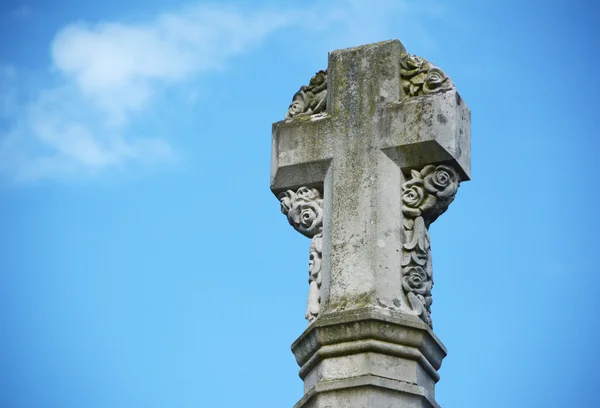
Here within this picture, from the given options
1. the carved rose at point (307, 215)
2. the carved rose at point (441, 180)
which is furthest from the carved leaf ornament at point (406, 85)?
the carved rose at point (307, 215)

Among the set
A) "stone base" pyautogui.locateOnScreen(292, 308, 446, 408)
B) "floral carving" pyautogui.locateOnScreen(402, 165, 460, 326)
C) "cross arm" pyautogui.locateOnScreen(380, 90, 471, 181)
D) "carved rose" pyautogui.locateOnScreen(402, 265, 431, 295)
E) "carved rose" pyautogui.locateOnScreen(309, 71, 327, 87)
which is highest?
"carved rose" pyautogui.locateOnScreen(309, 71, 327, 87)

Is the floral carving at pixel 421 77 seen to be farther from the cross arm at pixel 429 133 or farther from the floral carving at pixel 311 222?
the floral carving at pixel 311 222

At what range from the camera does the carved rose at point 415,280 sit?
12648 millimetres

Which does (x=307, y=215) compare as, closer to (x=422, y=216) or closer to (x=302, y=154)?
(x=302, y=154)

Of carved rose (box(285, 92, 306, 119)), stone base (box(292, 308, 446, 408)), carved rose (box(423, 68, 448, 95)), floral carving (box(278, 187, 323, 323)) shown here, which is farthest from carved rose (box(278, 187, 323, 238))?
carved rose (box(423, 68, 448, 95))

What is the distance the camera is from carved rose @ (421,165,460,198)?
1290 centimetres

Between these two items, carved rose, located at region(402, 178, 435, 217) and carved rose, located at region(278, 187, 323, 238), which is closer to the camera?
carved rose, located at region(402, 178, 435, 217)

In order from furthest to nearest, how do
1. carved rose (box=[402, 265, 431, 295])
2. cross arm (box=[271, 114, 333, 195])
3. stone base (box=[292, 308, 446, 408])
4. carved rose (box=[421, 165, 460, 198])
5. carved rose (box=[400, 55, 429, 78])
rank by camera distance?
carved rose (box=[400, 55, 429, 78]), cross arm (box=[271, 114, 333, 195]), carved rose (box=[421, 165, 460, 198]), carved rose (box=[402, 265, 431, 295]), stone base (box=[292, 308, 446, 408])

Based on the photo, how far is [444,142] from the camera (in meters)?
12.9

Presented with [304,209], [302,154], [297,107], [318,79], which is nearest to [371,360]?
[304,209]

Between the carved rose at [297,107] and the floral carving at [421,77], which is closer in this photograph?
the floral carving at [421,77]

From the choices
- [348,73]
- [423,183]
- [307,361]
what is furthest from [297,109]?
[307,361]

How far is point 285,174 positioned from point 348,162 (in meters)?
0.55

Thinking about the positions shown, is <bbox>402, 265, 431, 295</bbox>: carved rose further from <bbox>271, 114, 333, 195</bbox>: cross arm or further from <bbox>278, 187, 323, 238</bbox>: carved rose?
<bbox>271, 114, 333, 195</bbox>: cross arm
